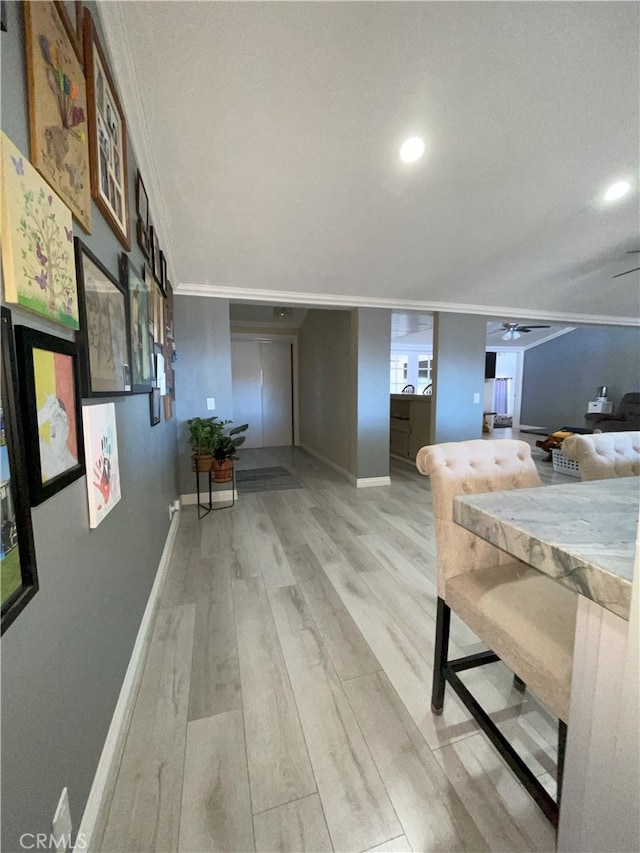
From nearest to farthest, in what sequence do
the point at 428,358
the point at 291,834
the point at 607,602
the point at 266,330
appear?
the point at 607,602 < the point at 291,834 < the point at 266,330 < the point at 428,358

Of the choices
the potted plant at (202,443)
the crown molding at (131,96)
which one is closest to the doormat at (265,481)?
the potted plant at (202,443)

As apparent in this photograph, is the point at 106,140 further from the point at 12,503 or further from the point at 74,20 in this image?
the point at 12,503

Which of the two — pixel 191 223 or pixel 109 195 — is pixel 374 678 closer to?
pixel 109 195

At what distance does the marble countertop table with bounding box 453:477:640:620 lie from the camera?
20.8 inches

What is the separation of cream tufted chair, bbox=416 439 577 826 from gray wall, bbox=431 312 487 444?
3.03m

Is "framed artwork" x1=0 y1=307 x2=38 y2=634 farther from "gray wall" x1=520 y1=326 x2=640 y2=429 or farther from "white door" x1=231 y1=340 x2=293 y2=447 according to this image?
"gray wall" x1=520 y1=326 x2=640 y2=429

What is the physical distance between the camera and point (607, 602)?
1.67 ft

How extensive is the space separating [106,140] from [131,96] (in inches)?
23.2

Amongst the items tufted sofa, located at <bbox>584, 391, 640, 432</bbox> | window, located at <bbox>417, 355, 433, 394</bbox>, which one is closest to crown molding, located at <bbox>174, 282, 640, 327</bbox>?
tufted sofa, located at <bbox>584, 391, 640, 432</bbox>

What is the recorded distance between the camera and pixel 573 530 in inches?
27.0

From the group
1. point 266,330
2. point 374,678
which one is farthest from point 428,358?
point 374,678

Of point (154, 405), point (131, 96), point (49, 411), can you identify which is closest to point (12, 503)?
point (49, 411)

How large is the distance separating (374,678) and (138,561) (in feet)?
3.92
